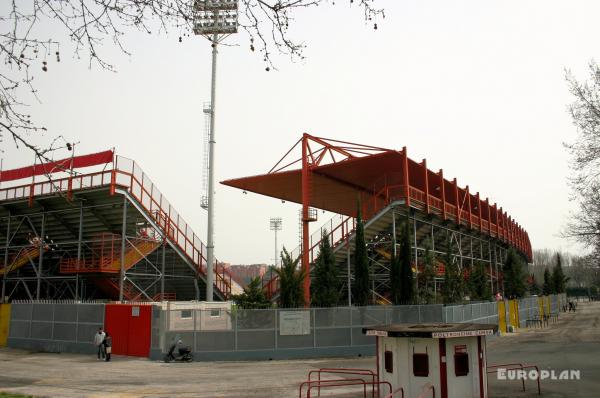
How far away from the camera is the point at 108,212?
3522cm

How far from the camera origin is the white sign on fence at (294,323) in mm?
24906

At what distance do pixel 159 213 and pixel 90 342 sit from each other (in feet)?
35.1

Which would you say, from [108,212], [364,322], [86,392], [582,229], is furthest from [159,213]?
[582,229]

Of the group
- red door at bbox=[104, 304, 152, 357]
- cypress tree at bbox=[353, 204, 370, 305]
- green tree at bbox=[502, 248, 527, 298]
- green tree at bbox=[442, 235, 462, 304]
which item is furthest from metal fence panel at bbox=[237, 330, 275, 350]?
green tree at bbox=[502, 248, 527, 298]

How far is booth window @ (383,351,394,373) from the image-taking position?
13062 millimetres

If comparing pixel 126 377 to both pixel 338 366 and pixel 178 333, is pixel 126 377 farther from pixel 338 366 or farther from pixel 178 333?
pixel 338 366

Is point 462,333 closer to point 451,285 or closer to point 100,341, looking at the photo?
point 100,341

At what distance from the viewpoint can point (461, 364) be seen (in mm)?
12633

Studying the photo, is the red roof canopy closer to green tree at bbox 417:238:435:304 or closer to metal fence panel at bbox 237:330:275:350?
green tree at bbox 417:238:435:304

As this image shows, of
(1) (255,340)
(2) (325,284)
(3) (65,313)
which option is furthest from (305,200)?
(3) (65,313)

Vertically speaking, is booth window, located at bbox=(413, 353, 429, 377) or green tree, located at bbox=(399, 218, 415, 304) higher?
green tree, located at bbox=(399, 218, 415, 304)

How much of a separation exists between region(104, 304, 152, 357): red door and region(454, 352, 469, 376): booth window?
16.4 m

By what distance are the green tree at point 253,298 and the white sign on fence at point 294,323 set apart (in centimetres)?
272

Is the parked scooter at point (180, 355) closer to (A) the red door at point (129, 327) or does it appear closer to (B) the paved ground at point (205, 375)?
(B) the paved ground at point (205, 375)
